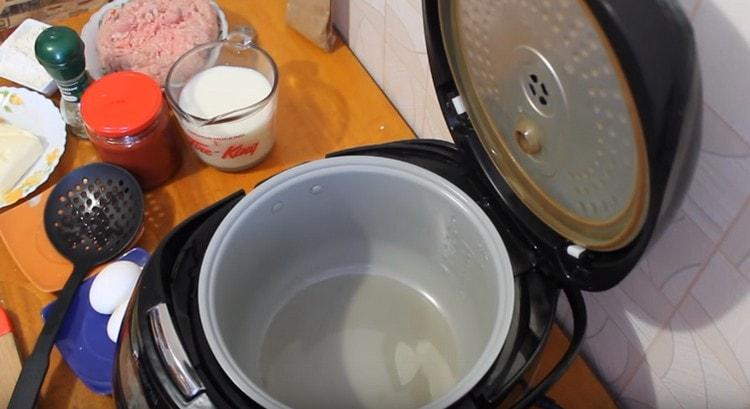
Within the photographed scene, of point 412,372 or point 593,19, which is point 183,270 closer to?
point 412,372

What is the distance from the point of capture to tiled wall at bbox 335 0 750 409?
44cm

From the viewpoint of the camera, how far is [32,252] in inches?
30.5

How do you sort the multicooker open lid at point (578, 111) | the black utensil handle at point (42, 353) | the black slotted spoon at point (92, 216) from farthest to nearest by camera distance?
the black slotted spoon at point (92, 216) → the black utensil handle at point (42, 353) → the multicooker open lid at point (578, 111)

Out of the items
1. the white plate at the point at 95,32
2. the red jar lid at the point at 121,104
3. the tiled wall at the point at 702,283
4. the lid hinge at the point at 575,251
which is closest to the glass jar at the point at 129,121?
the red jar lid at the point at 121,104

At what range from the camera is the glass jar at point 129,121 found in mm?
762

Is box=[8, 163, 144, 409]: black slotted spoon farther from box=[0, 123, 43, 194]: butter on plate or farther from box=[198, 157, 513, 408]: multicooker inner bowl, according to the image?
box=[198, 157, 513, 408]: multicooker inner bowl

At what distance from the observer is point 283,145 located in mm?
886

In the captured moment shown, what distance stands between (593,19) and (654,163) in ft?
0.29

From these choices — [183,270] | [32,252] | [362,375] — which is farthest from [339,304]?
[32,252]

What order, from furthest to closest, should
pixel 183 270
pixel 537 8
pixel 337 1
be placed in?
pixel 337 1, pixel 183 270, pixel 537 8

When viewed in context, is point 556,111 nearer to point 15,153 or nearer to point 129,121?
point 129,121

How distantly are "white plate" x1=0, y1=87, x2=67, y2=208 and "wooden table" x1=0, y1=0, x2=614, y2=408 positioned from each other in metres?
0.01

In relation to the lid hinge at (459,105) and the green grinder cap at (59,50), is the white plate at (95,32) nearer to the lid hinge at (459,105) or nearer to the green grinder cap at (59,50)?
the green grinder cap at (59,50)

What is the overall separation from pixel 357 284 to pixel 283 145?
241 millimetres
